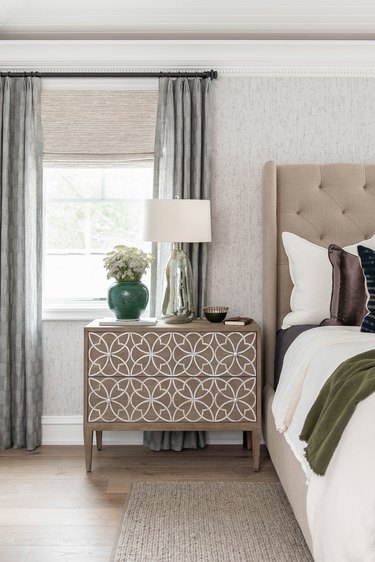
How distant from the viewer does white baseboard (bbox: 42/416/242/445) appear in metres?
3.77

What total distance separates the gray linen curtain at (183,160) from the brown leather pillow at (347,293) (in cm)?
87

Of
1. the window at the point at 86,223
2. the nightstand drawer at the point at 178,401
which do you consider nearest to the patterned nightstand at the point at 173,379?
→ the nightstand drawer at the point at 178,401

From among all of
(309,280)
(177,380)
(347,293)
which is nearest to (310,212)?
(309,280)

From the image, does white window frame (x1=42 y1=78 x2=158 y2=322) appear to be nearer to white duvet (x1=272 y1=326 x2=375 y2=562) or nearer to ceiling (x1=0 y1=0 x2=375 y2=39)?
ceiling (x1=0 y1=0 x2=375 y2=39)

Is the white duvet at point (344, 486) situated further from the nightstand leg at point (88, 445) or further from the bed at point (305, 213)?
the nightstand leg at point (88, 445)

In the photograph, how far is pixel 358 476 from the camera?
1619 millimetres

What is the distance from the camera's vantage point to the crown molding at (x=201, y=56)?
12.0ft

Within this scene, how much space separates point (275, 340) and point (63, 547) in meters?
1.69

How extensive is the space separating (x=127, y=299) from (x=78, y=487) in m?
1.01

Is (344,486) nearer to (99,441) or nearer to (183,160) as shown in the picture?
(99,441)

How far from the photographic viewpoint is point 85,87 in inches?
149

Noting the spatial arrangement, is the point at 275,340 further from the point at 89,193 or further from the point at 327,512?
the point at 327,512

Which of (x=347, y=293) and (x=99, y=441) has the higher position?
(x=347, y=293)

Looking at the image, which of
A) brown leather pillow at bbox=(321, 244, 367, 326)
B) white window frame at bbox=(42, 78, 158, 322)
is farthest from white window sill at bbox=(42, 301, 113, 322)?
brown leather pillow at bbox=(321, 244, 367, 326)
